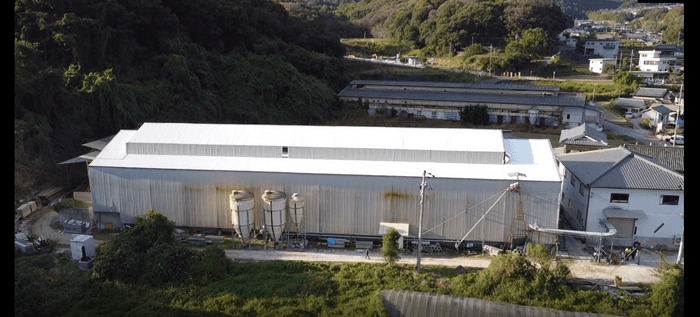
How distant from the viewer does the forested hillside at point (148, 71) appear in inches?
966

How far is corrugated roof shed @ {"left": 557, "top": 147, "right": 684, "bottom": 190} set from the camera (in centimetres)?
1648

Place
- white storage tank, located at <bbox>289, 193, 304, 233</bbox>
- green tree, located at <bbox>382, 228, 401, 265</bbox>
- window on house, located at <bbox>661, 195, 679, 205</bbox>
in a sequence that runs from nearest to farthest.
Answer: green tree, located at <bbox>382, 228, 401, 265</bbox>
window on house, located at <bbox>661, 195, 679, 205</bbox>
white storage tank, located at <bbox>289, 193, 304, 233</bbox>

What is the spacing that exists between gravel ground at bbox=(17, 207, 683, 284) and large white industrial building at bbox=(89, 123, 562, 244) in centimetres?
85

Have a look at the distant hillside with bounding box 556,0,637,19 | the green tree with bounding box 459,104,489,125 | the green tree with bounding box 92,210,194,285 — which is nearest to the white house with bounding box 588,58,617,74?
the green tree with bounding box 459,104,489,125

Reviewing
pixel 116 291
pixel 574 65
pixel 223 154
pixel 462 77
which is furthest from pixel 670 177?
A: pixel 574 65

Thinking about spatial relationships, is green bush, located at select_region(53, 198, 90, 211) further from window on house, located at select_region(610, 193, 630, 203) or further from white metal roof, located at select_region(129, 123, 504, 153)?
window on house, located at select_region(610, 193, 630, 203)

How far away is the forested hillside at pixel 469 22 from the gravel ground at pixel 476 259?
4616 centimetres

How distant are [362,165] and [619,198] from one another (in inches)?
340

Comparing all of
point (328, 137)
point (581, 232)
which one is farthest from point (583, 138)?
point (328, 137)

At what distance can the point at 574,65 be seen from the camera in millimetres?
55906

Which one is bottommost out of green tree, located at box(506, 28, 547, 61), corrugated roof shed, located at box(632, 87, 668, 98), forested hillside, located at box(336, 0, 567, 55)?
corrugated roof shed, located at box(632, 87, 668, 98)

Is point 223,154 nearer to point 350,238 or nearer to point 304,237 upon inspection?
point 304,237

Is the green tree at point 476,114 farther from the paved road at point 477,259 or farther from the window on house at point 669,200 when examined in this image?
the window on house at point 669,200

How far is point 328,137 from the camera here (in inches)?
746
